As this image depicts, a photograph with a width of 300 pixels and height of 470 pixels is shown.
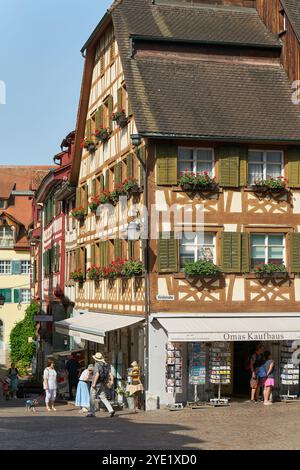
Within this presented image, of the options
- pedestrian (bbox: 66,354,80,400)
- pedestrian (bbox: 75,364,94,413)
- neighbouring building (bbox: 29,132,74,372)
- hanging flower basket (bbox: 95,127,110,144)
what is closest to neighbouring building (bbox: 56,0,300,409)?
pedestrian (bbox: 66,354,80,400)

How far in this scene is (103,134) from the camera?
35.2 meters

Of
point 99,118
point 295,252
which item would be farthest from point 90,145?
point 295,252

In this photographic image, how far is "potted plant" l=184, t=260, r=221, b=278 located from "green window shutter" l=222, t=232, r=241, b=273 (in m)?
0.34

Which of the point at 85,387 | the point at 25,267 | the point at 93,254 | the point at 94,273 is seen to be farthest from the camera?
the point at 25,267

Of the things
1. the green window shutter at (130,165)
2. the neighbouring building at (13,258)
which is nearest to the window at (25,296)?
the neighbouring building at (13,258)

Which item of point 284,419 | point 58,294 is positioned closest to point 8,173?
point 58,294

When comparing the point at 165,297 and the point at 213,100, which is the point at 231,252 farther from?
the point at 213,100

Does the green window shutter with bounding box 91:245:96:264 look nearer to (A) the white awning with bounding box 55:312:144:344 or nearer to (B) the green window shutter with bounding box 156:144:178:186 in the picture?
(A) the white awning with bounding box 55:312:144:344

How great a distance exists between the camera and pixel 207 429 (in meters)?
21.2

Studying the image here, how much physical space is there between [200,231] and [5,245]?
47.5 meters

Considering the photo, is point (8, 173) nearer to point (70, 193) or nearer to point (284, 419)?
point (70, 193)

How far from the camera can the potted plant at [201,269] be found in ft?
93.5

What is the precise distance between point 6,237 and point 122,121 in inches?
1746

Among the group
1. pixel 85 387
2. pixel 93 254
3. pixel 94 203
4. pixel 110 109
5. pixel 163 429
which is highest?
pixel 110 109
